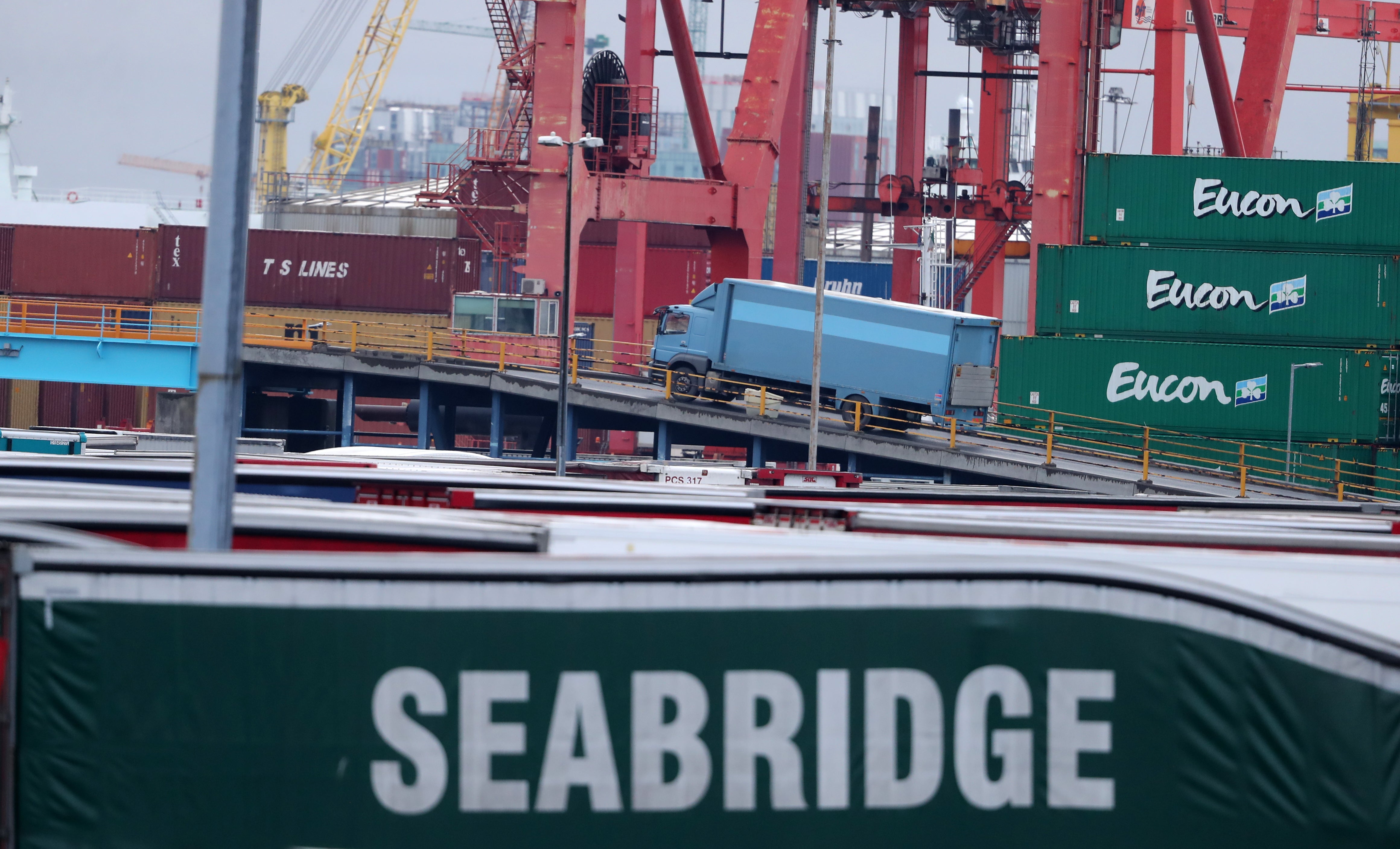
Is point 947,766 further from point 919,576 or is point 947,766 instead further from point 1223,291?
point 1223,291

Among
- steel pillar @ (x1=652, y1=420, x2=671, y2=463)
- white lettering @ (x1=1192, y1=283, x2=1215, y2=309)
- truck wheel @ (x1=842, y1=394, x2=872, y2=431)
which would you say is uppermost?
white lettering @ (x1=1192, y1=283, x2=1215, y2=309)

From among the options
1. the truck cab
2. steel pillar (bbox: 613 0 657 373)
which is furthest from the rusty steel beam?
the truck cab

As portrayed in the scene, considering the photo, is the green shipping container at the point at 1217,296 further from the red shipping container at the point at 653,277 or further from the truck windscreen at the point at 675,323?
the red shipping container at the point at 653,277

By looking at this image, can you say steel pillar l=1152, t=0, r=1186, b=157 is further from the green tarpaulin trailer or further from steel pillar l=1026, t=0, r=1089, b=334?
the green tarpaulin trailer

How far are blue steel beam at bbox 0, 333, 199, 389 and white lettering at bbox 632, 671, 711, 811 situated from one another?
3205cm

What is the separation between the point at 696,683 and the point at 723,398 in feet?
91.9

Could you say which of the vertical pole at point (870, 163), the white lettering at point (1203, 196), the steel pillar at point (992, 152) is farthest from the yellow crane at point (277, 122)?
the white lettering at point (1203, 196)

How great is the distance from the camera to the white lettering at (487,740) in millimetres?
6617

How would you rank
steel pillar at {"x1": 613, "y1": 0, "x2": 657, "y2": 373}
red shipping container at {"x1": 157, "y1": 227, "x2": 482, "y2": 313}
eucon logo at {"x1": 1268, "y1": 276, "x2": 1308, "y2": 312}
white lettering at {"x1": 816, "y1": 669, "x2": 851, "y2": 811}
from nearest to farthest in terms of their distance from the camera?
white lettering at {"x1": 816, "y1": 669, "x2": 851, "y2": 811} → eucon logo at {"x1": 1268, "y1": 276, "x2": 1308, "y2": 312} → steel pillar at {"x1": 613, "y1": 0, "x2": 657, "y2": 373} → red shipping container at {"x1": 157, "y1": 227, "x2": 482, "y2": 313}

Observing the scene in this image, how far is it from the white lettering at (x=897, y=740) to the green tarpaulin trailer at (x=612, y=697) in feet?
0.04

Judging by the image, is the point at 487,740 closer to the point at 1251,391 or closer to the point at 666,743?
the point at 666,743

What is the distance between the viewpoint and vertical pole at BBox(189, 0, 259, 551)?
22.1ft

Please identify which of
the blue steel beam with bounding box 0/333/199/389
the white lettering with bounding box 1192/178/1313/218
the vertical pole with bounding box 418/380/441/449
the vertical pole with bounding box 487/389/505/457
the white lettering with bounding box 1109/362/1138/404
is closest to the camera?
the blue steel beam with bounding box 0/333/199/389

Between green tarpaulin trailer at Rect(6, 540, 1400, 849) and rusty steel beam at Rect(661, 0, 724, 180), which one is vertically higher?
rusty steel beam at Rect(661, 0, 724, 180)
